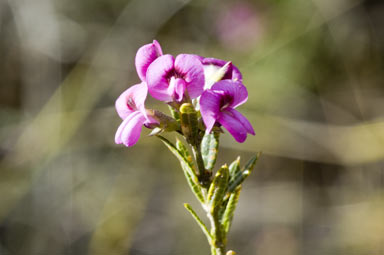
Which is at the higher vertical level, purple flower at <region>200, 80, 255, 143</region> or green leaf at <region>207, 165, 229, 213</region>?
purple flower at <region>200, 80, 255, 143</region>

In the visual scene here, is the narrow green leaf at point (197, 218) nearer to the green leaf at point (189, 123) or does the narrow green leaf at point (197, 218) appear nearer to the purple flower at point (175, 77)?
the green leaf at point (189, 123)

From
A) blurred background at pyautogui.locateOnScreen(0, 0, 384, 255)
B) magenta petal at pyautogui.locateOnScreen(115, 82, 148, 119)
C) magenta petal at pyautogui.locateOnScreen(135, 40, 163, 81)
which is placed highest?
blurred background at pyautogui.locateOnScreen(0, 0, 384, 255)

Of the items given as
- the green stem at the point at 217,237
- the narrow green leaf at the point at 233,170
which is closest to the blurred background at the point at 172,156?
the narrow green leaf at the point at 233,170

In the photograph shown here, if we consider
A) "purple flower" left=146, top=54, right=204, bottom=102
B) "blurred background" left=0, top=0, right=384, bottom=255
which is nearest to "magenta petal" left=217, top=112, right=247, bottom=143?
"purple flower" left=146, top=54, right=204, bottom=102

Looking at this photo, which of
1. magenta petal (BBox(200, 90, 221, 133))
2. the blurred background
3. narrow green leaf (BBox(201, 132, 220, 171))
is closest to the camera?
magenta petal (BBox(200, 90, 221, 133))

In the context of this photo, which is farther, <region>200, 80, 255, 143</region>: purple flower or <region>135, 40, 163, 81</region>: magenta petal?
<region>135, 40, 163, 81</region>: magenta petal

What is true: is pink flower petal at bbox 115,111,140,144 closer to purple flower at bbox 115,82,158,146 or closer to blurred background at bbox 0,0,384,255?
purple flower at bbox 115,82,158,146

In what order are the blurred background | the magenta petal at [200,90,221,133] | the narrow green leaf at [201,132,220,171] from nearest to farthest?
the magenta petal at [200,90,221,133] → the narrow green leaf at [201,132,220,171] → the blurred background

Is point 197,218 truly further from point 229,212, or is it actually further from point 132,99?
point 132,99
